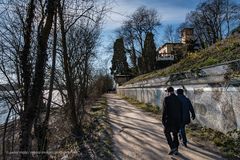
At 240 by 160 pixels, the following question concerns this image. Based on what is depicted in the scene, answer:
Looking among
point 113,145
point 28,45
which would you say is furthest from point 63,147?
point 28,45

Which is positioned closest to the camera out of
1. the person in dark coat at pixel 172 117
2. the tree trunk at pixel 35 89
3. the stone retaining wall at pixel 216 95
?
the tree trunk at pixel 35 89

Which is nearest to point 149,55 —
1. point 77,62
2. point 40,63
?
point 77,62

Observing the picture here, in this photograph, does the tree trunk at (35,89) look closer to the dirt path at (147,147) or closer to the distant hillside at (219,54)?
the dirt path at (147,147)

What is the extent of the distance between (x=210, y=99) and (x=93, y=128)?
6.14m

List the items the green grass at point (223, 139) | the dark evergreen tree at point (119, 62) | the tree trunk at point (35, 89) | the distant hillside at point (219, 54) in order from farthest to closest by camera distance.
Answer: the dark evergreen tree at point (119, 62)
the distant hillside at point (219, 54)
the green grass at point (223, 139)
the tree trunk at point (35, 89)

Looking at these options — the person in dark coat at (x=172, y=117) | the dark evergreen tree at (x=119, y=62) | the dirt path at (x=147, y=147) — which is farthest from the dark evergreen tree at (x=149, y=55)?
the person in dark coat at (x=172, y=117)

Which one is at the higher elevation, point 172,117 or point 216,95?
point 216,95

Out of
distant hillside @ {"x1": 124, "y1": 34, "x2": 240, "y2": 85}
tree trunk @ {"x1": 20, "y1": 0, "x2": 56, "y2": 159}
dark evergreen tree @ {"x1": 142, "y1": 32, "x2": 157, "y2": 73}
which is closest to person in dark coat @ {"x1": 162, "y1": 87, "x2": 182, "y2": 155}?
tree trunk @ {"x1": 20, "y1": 0, "x2": 56, "y2": 159}

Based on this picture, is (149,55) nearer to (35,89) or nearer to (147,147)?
(147,147)

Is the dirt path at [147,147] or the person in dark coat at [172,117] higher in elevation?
the person in dark coat at [172,117]

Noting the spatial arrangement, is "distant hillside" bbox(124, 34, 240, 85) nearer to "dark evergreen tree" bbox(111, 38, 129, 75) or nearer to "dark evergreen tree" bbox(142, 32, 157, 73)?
"dark evergreen tree" bbox(142, 32, 157, 73)

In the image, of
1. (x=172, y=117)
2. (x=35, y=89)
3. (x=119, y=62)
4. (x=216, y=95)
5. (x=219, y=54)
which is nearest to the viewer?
(x=35, y=89)

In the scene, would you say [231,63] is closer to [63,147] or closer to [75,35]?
[63,147]

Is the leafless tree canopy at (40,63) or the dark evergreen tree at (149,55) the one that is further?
the dark evergreen tree at (149,55)
